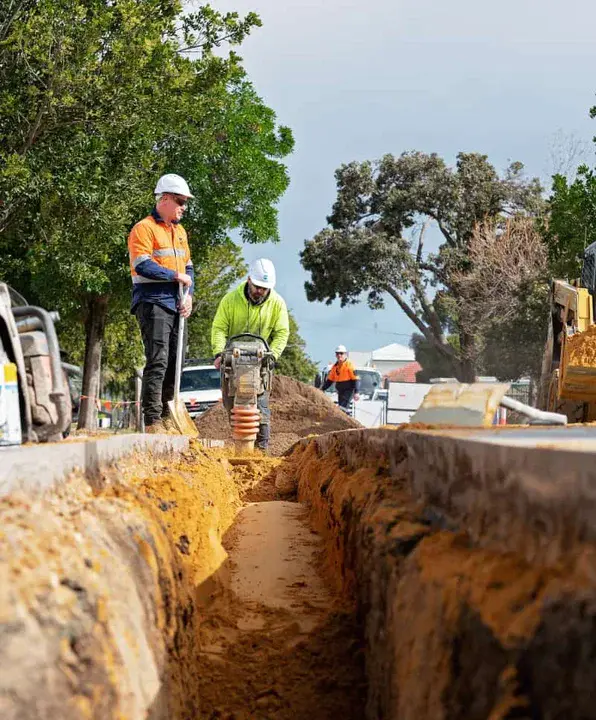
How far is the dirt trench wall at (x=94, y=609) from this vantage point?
64.2 inches

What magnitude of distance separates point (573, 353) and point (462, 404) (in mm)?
4435

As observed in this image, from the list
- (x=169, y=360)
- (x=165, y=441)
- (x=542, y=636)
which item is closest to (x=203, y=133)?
(x=169, y=360)

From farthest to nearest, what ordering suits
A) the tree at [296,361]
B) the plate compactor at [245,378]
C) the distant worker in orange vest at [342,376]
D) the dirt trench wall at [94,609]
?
the tree at [296,361] → the distant worker in orange vest at [342,376] → the plate compactor at [245,378] → the dirt trench wall at [94,609]

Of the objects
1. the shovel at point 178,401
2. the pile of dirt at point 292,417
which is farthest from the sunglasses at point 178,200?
the pile of dirt at point 292,417

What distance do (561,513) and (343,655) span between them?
160 centimetres

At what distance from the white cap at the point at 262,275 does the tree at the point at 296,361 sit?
51.6 meters

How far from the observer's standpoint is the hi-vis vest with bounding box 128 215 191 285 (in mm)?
7596

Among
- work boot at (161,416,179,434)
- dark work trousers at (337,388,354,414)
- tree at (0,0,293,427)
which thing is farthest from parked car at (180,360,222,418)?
work boot at (161,416,179,434)

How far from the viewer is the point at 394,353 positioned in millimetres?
150750

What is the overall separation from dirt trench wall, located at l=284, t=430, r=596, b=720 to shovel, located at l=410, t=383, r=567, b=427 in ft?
4.80

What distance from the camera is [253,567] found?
4559 mm

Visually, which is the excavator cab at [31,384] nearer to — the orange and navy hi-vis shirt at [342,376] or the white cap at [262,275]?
the white cap at [262,275]

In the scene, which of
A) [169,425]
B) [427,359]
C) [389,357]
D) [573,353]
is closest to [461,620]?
[169,425]

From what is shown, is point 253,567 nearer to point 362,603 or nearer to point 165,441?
point 165,441
